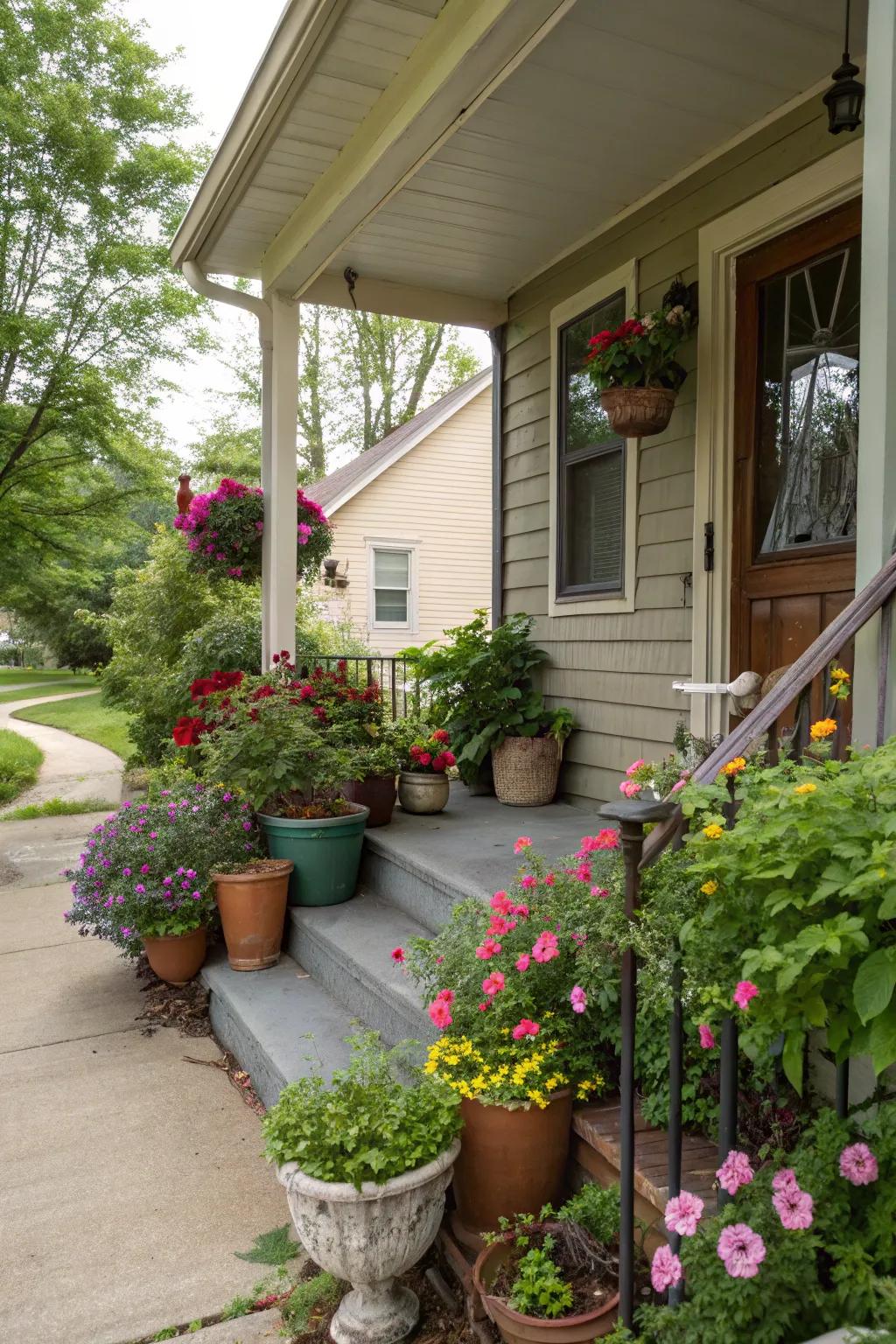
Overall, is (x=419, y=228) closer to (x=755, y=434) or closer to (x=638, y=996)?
(x=755, y=434)

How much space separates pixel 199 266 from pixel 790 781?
4090 mm

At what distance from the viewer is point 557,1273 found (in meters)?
1.65

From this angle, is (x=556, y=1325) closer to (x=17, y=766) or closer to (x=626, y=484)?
(x=626, y=484)

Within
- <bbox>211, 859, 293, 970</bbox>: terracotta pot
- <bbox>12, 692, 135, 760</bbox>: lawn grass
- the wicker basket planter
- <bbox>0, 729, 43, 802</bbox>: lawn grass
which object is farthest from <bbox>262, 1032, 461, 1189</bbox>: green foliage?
<bbox>12, 692, 135, 760</bbox>: lawn grass

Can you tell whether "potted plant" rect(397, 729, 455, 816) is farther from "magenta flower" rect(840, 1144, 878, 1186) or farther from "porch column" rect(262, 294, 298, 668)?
"magenta flower" rect(840, 1144, 878, 1186)

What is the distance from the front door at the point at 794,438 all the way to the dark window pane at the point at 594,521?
32.0 inches

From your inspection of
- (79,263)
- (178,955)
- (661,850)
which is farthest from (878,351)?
(79,263)

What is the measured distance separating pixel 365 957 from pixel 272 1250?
978mm

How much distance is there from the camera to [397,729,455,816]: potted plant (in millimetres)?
4246

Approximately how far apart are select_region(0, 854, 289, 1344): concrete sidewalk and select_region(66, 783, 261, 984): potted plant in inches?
10.6

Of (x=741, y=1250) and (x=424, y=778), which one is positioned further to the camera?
(x=424, y=778)

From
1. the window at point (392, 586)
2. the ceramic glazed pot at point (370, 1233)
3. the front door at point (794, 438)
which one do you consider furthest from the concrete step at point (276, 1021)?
the window at point (392, 586)

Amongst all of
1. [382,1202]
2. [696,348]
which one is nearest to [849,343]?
[696,348]

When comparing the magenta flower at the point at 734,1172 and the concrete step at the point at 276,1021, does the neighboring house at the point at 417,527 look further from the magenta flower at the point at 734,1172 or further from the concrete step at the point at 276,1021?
the magenta flower at the point at 734,1172
